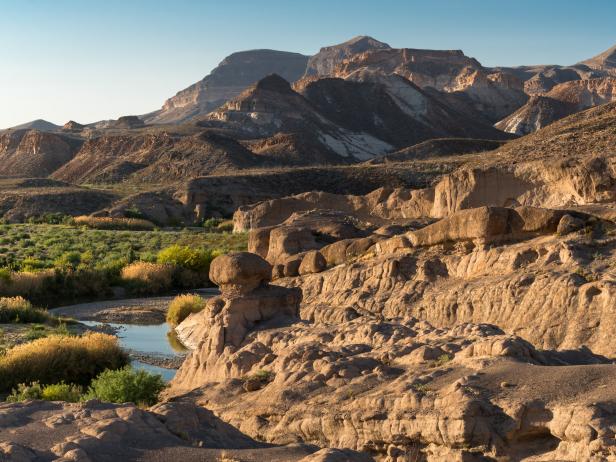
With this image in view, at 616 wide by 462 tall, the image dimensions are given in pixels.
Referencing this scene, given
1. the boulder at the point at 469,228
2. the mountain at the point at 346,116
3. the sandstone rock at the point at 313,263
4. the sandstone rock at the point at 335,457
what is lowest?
the sandstone rock at the point at 335,457

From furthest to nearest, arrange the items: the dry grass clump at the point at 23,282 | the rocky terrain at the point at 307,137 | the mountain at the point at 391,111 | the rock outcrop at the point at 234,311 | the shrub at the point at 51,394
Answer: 1. the mountain at the point at 391,111
2. the rocky terrain at the point at 307,137
3. the dry grass clump at the point at 23,282
4. the rock outcrop at the point at 234,311
5. the shrub at the point at 51,394

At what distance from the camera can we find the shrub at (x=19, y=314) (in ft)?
77.3

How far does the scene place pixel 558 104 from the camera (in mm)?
127688

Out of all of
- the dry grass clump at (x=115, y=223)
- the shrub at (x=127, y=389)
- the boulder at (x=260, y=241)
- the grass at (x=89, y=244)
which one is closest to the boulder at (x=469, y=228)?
the shrub at (x=127, y=389)

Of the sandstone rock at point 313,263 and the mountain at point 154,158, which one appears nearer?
the sandstone rock at point 313,263

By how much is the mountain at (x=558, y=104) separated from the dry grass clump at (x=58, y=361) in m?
109

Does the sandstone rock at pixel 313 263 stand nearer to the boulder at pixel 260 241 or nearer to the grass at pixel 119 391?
the boulder at pixel 260 241

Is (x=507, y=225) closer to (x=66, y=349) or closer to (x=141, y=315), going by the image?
(x=66, y=349)

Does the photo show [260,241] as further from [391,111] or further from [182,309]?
[391,111]

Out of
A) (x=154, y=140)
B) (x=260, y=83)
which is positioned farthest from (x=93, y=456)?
(x=260, y=83)

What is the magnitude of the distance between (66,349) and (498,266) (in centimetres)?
798

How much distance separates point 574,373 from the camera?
29.3ft

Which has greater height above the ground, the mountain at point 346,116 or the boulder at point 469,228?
the mountain at point 346,116

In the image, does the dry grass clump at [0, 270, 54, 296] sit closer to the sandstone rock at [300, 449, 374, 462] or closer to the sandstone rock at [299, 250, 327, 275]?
the sandstone rock at [299, 250, 327, 275]
